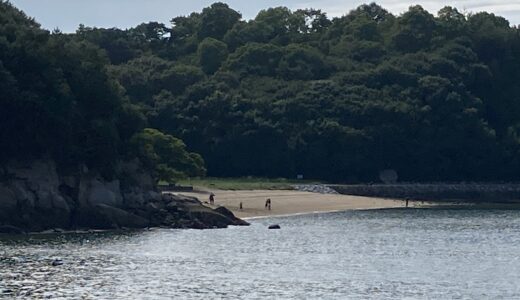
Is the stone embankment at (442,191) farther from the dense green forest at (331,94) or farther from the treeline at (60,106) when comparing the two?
the treeline at (60,106)

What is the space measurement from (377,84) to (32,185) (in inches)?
→ 2326

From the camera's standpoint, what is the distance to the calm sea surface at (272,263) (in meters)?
45.0

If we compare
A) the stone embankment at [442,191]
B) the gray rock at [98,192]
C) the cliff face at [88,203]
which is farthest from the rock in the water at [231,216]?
the stone embankment at [442,191]

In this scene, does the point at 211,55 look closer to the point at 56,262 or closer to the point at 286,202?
the point at 286,202

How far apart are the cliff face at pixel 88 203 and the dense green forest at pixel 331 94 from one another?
607 inches

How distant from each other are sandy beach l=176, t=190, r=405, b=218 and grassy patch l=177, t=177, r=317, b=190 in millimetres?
1889

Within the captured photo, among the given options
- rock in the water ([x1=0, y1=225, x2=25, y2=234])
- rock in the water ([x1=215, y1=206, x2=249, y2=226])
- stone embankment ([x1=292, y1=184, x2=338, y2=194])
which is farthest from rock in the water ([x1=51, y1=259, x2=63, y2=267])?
stone embankment ([x1=292, y1=184, x2=338, y2=194])

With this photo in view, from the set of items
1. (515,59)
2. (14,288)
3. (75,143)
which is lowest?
(14,288)

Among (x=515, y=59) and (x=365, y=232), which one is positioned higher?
(x=515, y=59)

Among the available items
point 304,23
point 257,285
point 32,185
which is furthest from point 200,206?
point 304,23

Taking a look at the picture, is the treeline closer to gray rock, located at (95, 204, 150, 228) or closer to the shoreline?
gray rock, located at (95, 204, 150, 228)

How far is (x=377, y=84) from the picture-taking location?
119688 mm

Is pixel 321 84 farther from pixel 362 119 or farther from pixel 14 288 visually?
pixel 14 288

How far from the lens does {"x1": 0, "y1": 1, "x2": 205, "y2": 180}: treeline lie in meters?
65.9
